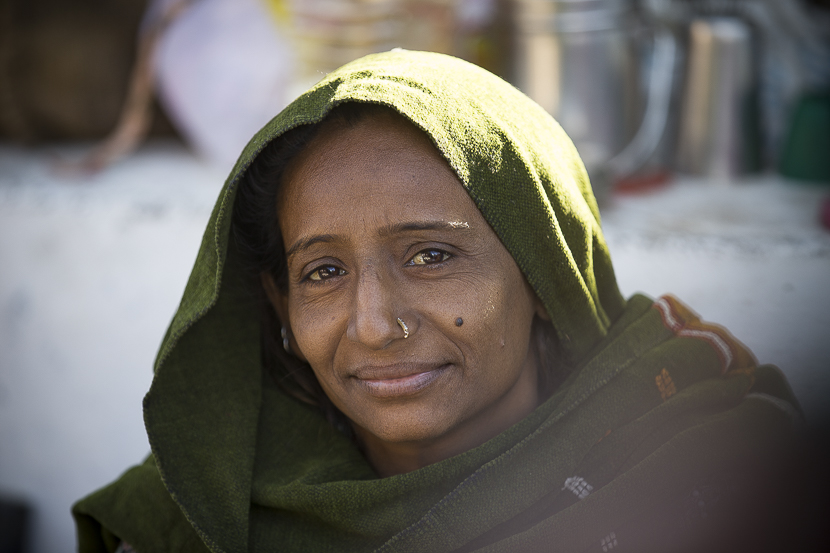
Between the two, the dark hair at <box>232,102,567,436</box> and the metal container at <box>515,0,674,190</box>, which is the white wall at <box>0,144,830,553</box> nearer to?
the metal container at <box>515,0,674,190</box>

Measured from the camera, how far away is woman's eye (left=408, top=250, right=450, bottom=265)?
59.6 inches

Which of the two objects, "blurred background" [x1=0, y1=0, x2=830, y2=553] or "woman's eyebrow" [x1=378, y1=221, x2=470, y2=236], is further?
"blurred background" [x1=0, y1=0, x2=830, y2=553]

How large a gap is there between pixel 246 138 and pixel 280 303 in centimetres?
155

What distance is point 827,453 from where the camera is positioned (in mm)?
934

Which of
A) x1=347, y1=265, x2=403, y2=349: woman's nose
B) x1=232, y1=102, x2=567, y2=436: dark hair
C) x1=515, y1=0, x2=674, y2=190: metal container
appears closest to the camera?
x1=347, y1=265, x2=403, y2=349: woman's nose

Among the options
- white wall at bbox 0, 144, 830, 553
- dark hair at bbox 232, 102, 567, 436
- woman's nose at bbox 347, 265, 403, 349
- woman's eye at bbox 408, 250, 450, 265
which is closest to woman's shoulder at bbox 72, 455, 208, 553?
dark hair at bbox 232, 102, 567, 436

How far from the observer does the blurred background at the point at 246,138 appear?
111 inches

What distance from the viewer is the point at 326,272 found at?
1597 mm

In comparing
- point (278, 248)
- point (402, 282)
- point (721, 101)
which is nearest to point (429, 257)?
point (402, 282)

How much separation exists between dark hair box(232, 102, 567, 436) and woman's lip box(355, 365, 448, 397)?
1.05ft

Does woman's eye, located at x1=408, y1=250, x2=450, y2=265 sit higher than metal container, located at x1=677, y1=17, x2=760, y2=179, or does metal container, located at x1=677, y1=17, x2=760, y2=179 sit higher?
metal container, located at x1=677, y1=17, x2=760, y2=179

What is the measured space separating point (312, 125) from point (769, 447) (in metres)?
1.08

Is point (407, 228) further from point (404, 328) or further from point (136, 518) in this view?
point (136, 518)

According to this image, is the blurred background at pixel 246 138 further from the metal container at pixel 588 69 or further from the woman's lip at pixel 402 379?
the woman's lip at pixel 402 379
